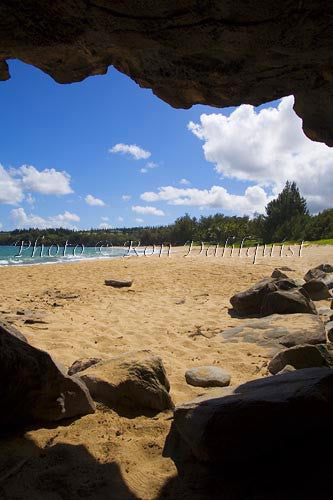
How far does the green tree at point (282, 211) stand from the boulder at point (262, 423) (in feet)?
165

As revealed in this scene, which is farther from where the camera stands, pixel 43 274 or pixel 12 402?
pixel 43 274

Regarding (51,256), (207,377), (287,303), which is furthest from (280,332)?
(51,256)

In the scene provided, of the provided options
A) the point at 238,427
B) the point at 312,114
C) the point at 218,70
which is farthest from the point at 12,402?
the point at 312,114

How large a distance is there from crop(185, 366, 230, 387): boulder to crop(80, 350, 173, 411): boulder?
0.56 m

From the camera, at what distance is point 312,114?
10.9ft

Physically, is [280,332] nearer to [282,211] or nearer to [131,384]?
[131,384]

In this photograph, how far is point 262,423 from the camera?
2.33 m

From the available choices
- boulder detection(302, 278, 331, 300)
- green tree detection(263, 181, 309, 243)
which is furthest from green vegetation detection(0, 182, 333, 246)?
boulder detection(302, 278, 331, 300)

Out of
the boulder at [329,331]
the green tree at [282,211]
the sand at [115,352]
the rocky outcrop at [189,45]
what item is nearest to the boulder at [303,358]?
the sand at [115,352]

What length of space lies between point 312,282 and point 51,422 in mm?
8171

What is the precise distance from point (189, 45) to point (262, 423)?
2.63 metres

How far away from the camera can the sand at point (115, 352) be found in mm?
2424

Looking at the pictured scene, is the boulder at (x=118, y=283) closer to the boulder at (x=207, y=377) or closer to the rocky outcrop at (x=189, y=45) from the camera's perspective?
the boulder at (x=207, y=377)

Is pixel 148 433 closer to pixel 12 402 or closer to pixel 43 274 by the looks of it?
pixel 12 402
